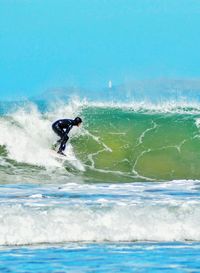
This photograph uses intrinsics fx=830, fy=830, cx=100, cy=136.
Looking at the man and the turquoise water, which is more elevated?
the man

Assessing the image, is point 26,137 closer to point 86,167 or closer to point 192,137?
point 86,167

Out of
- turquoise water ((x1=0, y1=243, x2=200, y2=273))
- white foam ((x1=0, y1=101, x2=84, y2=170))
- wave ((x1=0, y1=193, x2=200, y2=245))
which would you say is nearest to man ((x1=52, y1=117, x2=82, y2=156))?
white foam ((x1=0, y1=101, x2=84, y2=170))

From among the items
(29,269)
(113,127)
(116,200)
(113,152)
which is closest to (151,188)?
(116,200)

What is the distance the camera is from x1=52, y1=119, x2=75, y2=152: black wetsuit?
21.8 m

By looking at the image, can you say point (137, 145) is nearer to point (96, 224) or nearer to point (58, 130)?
point (58, 130)

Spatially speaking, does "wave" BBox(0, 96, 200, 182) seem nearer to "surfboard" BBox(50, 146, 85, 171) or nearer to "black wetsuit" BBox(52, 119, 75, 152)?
"surfboard" BBox(50, 146, 85, 171)

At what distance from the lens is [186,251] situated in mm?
10094

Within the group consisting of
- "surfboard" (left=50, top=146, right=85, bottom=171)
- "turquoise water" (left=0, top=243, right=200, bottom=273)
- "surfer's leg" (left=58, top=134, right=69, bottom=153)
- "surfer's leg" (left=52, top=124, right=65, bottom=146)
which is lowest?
"turquoise water" (left=0, top=243, right=200, bottom=273)

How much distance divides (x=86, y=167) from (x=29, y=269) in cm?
1282

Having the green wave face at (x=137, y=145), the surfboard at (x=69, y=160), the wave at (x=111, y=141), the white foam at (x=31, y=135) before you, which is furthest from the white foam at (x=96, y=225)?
the white foam at (x=31, y=135)

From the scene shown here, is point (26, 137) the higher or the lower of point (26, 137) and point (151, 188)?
the higher

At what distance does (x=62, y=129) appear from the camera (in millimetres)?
22094

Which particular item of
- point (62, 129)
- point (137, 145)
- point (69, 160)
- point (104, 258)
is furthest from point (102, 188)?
point (104, 258)

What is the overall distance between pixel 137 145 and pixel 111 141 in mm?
767
